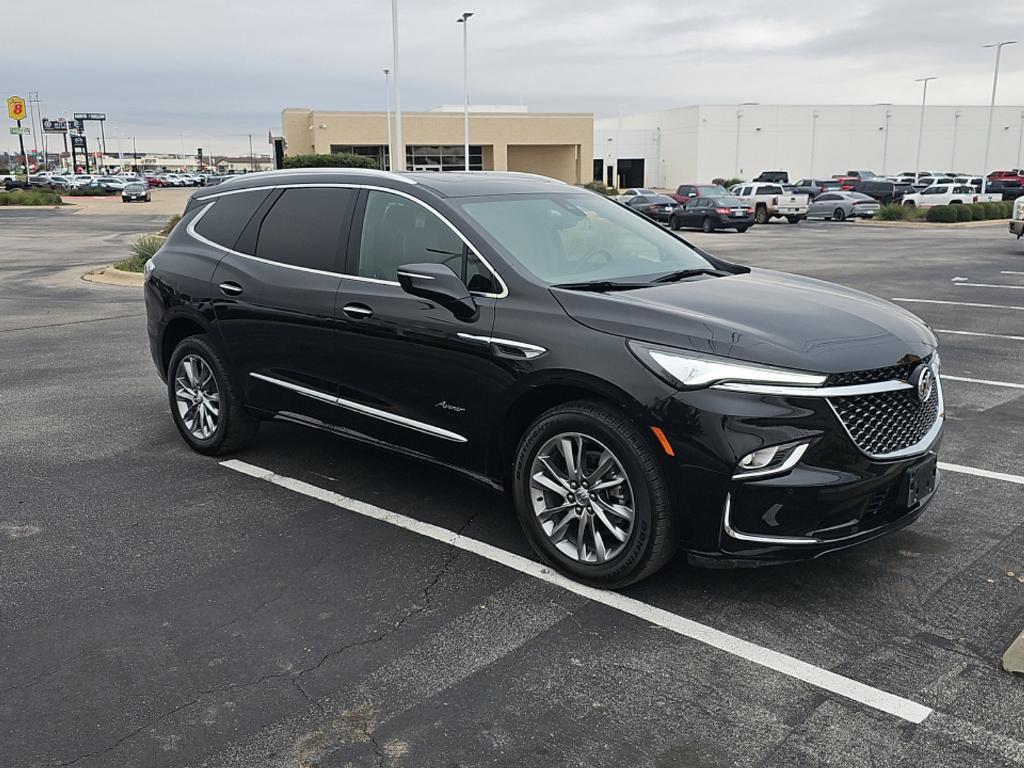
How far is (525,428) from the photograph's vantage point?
15.1 ft

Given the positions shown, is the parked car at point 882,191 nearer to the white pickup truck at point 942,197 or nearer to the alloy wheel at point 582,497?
the white pickup truck at point 942,197

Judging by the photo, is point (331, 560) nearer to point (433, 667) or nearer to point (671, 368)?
point (433, 667)

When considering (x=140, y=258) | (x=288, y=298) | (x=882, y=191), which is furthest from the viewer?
(x=882, y=191)

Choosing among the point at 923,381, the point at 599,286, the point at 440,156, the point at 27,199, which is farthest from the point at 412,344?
the point at 440,156

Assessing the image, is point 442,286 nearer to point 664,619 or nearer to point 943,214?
point 664,619

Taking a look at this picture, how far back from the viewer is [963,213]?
127ft

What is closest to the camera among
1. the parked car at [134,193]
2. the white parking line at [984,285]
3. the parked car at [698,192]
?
the white parking line at [984,285]

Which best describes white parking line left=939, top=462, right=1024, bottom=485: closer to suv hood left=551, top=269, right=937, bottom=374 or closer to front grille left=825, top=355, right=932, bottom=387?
suv hood left=551, top=269, right=937, bottom=374

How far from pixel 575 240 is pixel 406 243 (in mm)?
917

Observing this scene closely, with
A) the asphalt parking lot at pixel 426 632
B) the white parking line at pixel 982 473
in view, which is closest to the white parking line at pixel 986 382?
the asphalt parking lot at pixel 426 632

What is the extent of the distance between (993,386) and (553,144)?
6599 centimetres

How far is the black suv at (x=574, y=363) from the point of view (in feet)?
12.7

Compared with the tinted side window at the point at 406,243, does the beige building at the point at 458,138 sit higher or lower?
higher

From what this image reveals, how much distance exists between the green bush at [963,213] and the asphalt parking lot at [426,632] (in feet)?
117
